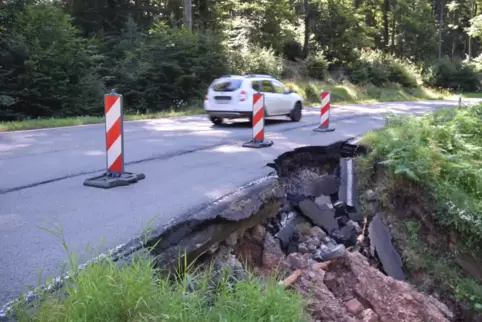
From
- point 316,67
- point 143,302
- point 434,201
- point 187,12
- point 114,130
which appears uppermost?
point 187,12

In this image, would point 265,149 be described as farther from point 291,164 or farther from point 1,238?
point 1,238

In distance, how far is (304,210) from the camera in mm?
7203

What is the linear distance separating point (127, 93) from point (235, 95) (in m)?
11.5

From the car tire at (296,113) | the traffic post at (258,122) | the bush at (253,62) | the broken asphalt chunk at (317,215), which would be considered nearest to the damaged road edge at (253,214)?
the broken asphalt chunk at (317,215)

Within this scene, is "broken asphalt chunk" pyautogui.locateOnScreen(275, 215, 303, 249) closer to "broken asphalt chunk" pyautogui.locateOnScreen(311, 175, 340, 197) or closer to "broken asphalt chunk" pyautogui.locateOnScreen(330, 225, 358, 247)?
"broken asphalt chunk" pyautogui.locateOnScreen(330, 225, 358, 247)

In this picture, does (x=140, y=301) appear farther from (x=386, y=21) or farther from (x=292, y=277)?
(x=386, y=21)

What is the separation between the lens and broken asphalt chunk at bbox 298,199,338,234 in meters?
7.20

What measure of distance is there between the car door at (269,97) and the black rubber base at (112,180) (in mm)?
8663

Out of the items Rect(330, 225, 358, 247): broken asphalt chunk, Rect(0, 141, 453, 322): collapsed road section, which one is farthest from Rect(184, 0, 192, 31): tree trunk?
Rect(330, 225, 358, 247): broken asphalt chunk

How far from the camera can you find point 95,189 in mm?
6199

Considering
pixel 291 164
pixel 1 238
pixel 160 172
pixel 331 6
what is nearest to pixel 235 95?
pixel 291 164

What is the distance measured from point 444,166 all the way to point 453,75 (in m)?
42.8

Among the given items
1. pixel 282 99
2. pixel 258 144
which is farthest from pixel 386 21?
pixel 258 144

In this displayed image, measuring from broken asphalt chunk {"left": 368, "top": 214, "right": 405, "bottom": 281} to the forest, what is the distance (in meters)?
15.5
